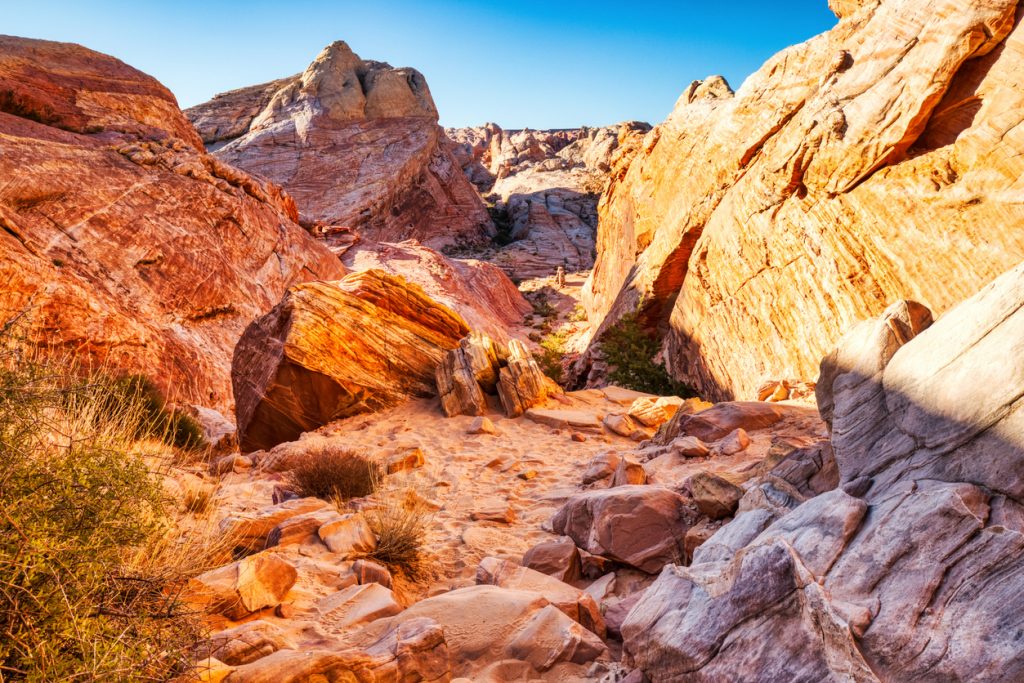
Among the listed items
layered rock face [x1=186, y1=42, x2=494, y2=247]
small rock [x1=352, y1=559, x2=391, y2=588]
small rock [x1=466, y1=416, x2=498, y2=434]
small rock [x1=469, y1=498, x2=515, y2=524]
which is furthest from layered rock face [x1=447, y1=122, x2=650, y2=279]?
small rock [x1=352, y1=559, x2=391, y2=588]

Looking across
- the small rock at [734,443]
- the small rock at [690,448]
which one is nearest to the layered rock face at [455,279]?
the small rock at [690,448]

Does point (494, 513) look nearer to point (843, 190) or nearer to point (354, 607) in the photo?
point (354, 607)

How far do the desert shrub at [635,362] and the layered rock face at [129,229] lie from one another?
1243cm

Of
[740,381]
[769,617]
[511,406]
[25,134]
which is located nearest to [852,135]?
[740,381]

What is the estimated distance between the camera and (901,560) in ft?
9.91

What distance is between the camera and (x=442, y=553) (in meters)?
6.16

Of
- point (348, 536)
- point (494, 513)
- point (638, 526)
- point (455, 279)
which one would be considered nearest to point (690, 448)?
point (494, 513)

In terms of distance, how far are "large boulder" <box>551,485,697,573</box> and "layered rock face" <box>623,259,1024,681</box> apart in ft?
3.08

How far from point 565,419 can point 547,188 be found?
58.7 m

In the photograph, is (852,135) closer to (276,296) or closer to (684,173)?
(684,173)

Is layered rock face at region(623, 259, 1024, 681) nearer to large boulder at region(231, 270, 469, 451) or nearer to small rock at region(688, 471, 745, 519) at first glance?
small rock at region(688, 471, 745, 519)

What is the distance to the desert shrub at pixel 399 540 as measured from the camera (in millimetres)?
5637

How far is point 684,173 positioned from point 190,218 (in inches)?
766

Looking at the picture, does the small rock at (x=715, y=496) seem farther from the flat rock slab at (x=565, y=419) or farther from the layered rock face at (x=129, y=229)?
the layered rock face at (x=129, y=229)
